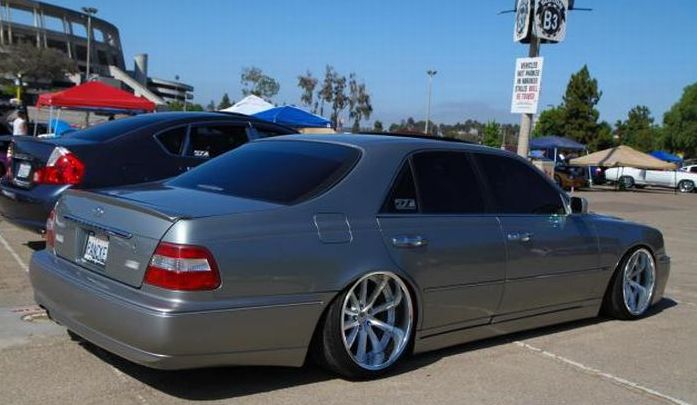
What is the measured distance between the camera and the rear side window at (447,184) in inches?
188

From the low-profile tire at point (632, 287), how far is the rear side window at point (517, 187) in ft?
3.11

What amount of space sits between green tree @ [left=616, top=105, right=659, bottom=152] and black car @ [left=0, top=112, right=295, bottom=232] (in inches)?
3109

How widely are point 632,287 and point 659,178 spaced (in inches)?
1522

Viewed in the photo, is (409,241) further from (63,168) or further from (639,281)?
(63,168)

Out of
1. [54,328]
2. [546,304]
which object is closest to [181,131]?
[54,328]

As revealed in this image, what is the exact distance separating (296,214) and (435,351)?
5.43ft

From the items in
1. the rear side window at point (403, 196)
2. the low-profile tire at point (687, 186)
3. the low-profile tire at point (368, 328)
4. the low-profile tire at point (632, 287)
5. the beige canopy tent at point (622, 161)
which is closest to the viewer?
the low-profile tire at point (368, 328)

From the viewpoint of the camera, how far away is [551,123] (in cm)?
7081

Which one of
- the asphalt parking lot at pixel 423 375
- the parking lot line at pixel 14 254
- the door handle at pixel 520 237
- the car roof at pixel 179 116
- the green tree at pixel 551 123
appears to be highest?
the green tree at pixel 551 123

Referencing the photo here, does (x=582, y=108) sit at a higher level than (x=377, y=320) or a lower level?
higher

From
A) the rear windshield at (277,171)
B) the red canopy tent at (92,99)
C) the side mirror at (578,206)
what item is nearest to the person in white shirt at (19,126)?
the red canopy tent at (92,99)

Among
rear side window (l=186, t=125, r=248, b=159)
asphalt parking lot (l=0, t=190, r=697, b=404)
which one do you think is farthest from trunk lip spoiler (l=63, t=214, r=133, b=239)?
rear side window (l=186, t=125, r=248, b=159)

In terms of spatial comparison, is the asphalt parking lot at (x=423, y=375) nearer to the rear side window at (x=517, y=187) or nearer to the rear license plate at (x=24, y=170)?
the rear side window at (x=517, y=187)

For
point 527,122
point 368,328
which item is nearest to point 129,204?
point 368,328
